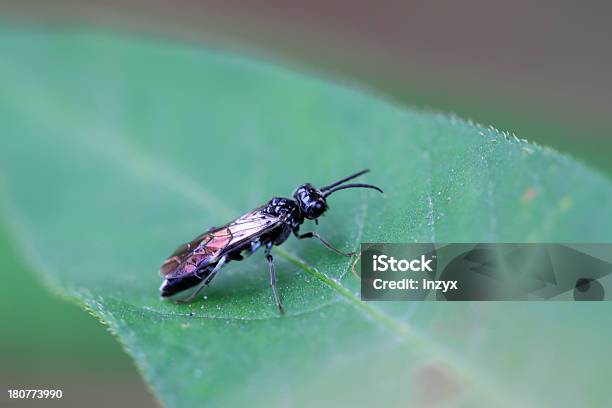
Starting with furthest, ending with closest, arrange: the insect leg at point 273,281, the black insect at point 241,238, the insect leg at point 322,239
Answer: the black insect at point 241,238, the insect leg at point 322,239, the insect leg at point 273,281

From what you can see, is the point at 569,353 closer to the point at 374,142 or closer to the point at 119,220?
the point at 374,142

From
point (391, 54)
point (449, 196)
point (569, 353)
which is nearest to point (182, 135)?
point (449, 196)

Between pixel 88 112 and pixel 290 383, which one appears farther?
pixel 88 112

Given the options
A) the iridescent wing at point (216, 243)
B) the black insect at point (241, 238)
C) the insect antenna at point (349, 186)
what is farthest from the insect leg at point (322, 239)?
the insect antenna at point (349, 186)

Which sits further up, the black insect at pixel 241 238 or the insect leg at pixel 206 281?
the black insect at pixel 241 238

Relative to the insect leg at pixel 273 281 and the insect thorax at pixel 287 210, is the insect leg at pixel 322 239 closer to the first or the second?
→ the insect thorax at pixel 287 210

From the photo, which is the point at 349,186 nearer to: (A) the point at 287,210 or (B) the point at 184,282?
(A) the point at 287,210
